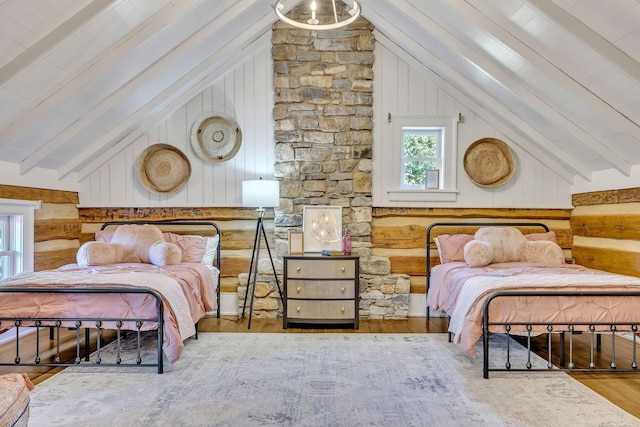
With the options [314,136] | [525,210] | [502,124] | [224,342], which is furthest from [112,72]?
[525,210]

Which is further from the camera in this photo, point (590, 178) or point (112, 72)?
point (590, 178)

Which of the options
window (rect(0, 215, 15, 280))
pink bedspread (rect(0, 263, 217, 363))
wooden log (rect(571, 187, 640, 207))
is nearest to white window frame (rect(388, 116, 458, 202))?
wooden log (rect(571, 187, 640, 207))

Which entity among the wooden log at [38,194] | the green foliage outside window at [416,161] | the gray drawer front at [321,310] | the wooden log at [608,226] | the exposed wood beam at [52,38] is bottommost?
the gray drawer front at [321,310]

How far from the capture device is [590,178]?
475cm

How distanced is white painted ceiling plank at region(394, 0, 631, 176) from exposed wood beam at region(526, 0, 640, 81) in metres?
1.08

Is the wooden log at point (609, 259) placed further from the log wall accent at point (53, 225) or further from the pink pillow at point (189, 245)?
the log wall accent at point (53, 225)

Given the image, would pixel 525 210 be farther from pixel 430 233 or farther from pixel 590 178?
pixel 430 233

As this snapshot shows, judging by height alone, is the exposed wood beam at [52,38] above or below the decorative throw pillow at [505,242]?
above

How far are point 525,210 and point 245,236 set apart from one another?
3.30 metres

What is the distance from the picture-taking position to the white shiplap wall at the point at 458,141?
5.09 metres

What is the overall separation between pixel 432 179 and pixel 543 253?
4.59 ft

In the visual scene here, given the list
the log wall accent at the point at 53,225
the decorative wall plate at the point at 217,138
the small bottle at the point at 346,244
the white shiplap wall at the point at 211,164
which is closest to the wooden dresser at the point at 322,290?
the small bottle at the point at 346,244

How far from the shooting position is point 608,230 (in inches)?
175

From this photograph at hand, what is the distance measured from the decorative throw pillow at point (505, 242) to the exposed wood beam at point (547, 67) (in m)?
1.47
